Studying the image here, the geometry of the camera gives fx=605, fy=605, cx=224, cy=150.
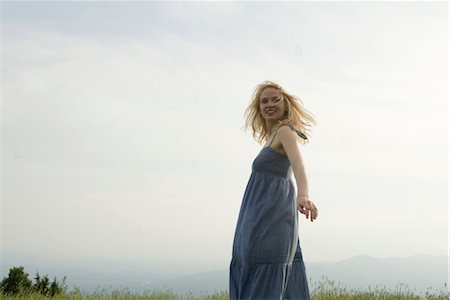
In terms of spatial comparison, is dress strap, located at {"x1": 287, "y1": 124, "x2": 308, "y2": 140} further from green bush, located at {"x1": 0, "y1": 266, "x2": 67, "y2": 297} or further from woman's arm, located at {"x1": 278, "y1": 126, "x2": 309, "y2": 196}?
green bush, located at {"x1": 0, "y1": 266, "x2": 67, "y2": 297}

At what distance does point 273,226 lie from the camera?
4.64 meters

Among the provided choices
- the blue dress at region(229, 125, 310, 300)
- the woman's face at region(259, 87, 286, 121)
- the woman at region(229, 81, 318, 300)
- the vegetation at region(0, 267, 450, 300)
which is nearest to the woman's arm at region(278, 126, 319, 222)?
the woman at region(229, 81, 318, 300)

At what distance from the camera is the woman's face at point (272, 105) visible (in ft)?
16.8

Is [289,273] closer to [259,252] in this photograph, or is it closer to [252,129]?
[259,252]

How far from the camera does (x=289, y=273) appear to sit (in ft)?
15.8

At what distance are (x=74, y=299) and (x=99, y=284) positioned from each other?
0.40 metres

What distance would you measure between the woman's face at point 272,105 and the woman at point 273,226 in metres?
0.02

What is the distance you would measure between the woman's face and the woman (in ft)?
0.06

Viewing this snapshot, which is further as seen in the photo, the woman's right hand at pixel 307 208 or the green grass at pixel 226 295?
the green grass at pixel 226 295

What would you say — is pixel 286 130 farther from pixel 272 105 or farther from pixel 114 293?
pixel 114 293

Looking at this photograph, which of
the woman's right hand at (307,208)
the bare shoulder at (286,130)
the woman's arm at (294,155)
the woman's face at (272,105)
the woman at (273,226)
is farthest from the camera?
the woman's face at (272,105)

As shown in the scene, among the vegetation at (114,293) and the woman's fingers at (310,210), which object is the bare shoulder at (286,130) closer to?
the woman's fingers at (310,210)

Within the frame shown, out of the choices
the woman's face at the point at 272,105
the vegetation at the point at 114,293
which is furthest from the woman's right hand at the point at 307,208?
the vegetation at the point at 114,293

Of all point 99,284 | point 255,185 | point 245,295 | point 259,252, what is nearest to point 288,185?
point 255,185
